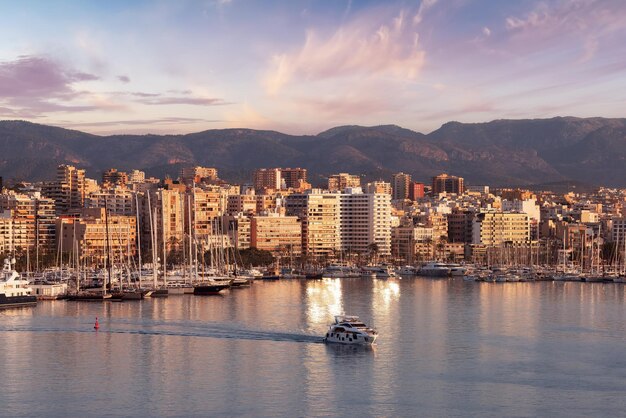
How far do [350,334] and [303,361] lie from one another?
3872 mm

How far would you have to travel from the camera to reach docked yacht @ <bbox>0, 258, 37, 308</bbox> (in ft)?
178

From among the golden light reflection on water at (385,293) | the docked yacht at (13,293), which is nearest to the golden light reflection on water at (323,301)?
the golden light reflection on water at (385,293)

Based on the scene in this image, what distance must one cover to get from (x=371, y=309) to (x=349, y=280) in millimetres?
32850

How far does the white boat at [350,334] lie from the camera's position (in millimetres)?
39969

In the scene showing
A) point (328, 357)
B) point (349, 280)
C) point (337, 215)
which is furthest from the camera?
point (337, 215)

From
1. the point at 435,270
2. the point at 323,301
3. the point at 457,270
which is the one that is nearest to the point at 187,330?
the point at 323,301

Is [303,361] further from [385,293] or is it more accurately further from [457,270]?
[457,270]

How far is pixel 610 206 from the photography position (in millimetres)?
190000

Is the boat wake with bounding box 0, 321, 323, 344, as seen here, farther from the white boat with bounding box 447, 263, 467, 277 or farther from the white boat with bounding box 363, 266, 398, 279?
the white boat with bounding box 447, 263, 467, 277

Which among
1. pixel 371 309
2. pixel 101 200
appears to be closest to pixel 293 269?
pixel 101 200

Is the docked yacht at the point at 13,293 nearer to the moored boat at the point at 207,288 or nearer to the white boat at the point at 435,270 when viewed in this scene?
the moored boat at the point at 207,288

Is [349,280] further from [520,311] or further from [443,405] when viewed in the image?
[443,405]

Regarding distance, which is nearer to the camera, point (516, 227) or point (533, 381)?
point (533, 381)

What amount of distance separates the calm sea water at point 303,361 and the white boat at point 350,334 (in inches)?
28.0
